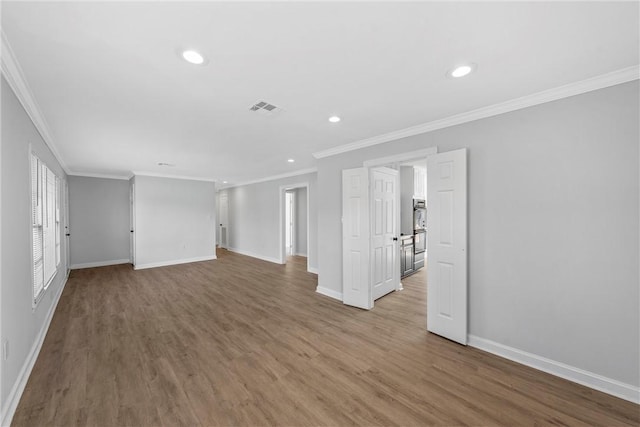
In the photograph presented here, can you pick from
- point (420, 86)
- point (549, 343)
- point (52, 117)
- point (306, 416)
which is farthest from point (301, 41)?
point (549, 343)

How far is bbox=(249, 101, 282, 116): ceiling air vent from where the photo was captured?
8.03ft

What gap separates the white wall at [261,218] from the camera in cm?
632

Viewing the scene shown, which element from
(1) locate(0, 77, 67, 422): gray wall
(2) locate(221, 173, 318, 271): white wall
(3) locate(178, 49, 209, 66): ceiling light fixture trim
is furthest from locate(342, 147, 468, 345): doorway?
(1) locate(0, 77, 67, 422): gray wall

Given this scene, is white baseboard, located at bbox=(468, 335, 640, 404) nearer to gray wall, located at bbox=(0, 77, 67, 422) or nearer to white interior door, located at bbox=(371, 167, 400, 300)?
white interior door, located at bbox=(371, 167, 400, 300)

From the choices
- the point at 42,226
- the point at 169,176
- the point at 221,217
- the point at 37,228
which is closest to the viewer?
the point at 37,228

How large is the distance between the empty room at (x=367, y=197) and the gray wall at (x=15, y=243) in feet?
0.11

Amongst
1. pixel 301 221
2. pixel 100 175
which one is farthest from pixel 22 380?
pixel 301 221

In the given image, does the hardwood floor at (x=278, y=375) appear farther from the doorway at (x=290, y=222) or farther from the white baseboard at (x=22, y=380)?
the doorway at (x=290, y=222)

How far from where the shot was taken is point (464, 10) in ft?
4.35

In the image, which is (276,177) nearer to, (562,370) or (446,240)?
(446,240)

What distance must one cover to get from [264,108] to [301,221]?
19.5ft

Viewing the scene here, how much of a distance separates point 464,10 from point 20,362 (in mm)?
4136

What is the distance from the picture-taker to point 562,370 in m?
2.20

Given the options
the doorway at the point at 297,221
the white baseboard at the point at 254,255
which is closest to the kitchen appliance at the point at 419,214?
the doorway at the point at 297,221
